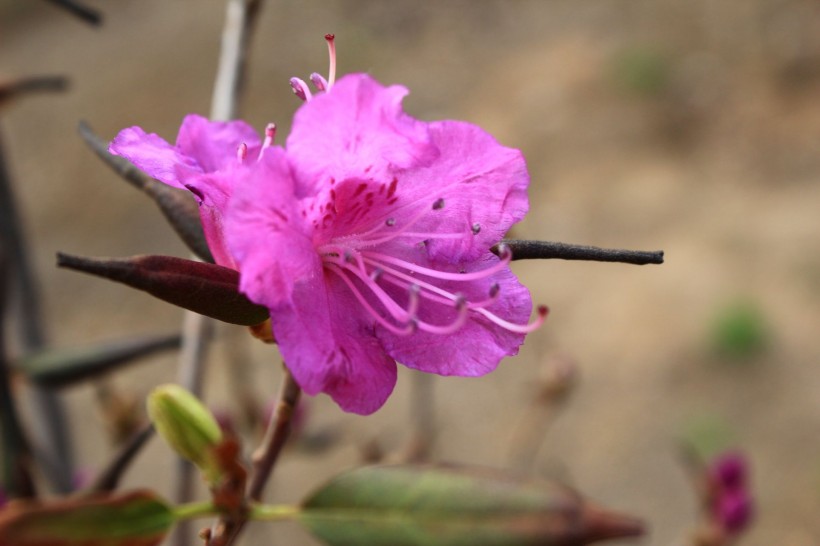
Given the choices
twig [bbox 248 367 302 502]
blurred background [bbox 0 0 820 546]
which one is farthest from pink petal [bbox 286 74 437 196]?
blurred background [bbox 0 0 820 546]

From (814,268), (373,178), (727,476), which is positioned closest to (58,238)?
(814,268)

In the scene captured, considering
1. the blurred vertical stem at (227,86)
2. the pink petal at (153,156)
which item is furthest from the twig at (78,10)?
the pink petal at (153,156)

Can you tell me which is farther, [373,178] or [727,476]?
[727,476]

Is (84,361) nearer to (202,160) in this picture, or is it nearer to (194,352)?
(194,352)

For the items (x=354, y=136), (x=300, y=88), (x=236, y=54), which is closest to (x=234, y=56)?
(x=236, y=54)

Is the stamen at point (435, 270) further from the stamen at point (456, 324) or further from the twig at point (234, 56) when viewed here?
the twig at point (234, 56)

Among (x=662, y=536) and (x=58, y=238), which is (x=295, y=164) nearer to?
(x=662, y=536)
